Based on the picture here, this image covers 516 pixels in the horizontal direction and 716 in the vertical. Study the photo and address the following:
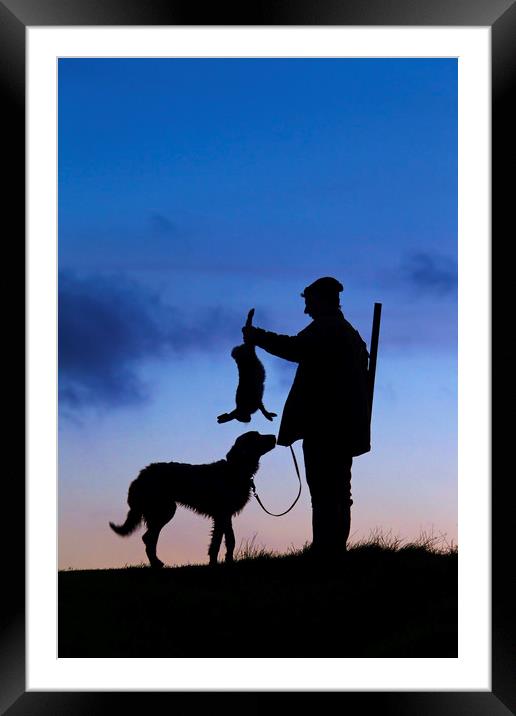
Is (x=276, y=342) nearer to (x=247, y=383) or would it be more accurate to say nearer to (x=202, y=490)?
(x=247, y=383)

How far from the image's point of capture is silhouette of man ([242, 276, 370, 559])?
5.32 meters

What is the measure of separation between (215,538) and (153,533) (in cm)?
43

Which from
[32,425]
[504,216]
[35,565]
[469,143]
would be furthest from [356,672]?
[469,143]

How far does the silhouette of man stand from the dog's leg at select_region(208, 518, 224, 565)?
703 mm

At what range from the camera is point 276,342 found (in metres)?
5.25

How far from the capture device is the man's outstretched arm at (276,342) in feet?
17.0

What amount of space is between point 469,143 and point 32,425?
2.26 meters

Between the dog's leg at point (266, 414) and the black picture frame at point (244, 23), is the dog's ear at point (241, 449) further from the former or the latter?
the black picture frame at point (244, 23)

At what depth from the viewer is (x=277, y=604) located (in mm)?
4387

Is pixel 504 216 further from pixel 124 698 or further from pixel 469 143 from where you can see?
pixel 124 698

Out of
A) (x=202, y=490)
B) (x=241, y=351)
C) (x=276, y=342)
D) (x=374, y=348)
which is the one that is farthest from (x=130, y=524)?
(x=374, y=348)

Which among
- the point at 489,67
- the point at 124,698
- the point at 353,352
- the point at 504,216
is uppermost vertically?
the point at 489,67

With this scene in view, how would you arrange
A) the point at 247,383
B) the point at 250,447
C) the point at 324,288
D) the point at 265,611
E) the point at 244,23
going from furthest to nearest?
the point at 250,447 → the point at 324,288 → the point at 247,383 → the point at 265,611 → the point at 244,23

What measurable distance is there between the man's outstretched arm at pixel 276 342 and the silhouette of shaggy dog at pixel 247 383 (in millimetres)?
86
